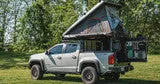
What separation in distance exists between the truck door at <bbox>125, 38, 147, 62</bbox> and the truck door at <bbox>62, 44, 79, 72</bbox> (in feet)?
7.97

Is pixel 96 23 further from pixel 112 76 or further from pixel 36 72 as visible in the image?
pixel 36 72

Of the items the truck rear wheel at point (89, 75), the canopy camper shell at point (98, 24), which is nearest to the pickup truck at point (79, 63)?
the truck rear wheel at point (89, 75)

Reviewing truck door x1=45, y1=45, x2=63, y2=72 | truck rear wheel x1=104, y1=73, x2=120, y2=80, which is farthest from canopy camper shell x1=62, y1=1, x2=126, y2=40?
truck rear wheel x1=104, y1=73, x2=120, y2=80

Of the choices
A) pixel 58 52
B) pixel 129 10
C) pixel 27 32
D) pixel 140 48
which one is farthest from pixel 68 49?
pixel 27 32

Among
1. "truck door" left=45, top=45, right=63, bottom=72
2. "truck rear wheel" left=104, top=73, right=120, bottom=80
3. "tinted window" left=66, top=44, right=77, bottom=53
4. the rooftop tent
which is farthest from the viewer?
"truck rear wheel" left=104, top=73, right=120, bottom=80

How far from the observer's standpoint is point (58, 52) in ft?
56.7

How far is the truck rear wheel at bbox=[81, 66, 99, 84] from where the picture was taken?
15211mm

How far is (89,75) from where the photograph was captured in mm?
15492

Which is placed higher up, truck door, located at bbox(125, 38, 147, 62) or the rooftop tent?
the rooftop tent

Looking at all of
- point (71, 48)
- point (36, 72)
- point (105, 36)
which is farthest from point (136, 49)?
point (36, 72)

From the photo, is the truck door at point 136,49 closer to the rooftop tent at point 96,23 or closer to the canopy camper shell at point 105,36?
the canopy camper shell at point 105,36

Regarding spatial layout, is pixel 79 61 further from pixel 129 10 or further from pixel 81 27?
pixel 129 10

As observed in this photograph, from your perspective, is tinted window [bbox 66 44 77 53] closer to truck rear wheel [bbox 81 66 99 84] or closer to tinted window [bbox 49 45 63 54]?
tinted window [bbox 49 45 63 54]

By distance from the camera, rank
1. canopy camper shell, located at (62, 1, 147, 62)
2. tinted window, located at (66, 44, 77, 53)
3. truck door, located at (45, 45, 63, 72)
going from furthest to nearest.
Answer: truck door, located at (45, 45, 63, 72) < tinted window, located at (66, 44, 77, 53) < canopy camper shell, located at (62, 1, 147, 62)
